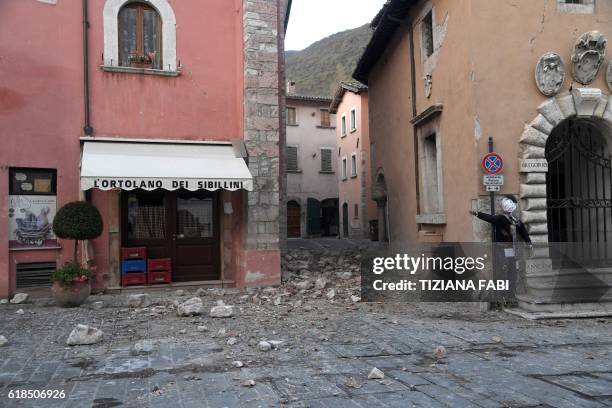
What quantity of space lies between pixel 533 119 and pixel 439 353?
17.1ft

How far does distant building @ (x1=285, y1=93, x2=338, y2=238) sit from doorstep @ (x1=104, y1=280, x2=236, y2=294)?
2240cm

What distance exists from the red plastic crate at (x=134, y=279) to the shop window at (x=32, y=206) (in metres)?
1.39

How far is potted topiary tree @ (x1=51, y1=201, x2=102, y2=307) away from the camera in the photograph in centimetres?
830

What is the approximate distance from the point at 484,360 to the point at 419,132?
7.48 m

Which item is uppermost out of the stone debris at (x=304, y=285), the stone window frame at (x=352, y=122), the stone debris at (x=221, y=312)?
the stone window frame at (x=352, y=122)

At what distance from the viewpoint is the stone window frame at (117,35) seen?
32.3 feet

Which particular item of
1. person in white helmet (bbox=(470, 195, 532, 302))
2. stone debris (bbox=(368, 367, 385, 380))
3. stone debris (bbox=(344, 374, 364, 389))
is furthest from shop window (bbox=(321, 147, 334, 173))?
stone debris (bbox=(344, 374, 364, 389))

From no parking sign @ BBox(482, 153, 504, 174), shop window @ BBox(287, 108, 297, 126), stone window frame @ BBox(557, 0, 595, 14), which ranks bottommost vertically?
no parking sign @ BBox(482, 153, 504, 174)

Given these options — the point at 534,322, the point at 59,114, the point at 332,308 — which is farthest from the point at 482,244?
the point at 59,114

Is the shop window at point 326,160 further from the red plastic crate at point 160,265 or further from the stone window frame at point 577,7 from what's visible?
the stone window frame at point 577,7

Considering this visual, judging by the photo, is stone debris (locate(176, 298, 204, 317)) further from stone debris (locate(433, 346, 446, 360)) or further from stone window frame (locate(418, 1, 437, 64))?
stone window frame (locate(418, 1, 437, 64))

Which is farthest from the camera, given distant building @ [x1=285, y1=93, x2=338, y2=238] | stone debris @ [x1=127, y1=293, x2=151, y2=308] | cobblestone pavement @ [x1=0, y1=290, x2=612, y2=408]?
distant building @ [x1=285, y1=93, x2=338, y2=238]

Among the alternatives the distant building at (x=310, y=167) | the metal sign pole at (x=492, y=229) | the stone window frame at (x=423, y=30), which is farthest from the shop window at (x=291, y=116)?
the metal sign pole at (x=492, y=229)

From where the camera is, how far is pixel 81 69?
9703 millimetres
